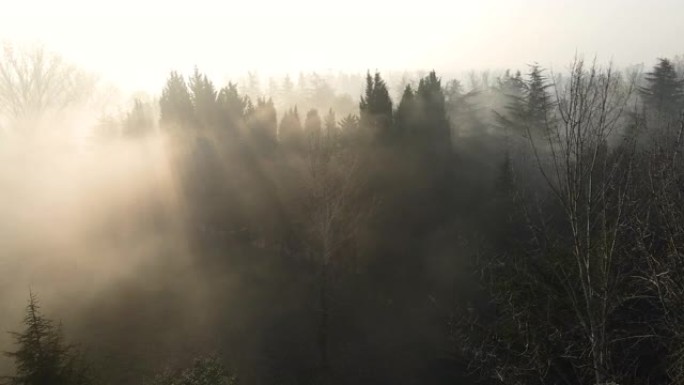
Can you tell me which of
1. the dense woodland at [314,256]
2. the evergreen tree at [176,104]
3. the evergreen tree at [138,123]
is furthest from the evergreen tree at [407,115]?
the evergreen tree at [138,123]

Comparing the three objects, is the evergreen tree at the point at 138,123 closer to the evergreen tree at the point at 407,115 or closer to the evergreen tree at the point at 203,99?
the evergreen tree at the point at 203,99

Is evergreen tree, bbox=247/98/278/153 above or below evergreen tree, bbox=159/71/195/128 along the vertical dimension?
below

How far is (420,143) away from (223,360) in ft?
Result: 57.2

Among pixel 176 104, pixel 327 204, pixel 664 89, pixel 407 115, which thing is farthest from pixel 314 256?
pixel 664 89

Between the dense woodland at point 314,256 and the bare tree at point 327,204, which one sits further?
the bare tree at point 327,204

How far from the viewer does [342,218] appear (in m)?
19.4

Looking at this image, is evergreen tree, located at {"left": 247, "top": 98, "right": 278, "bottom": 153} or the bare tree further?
evergreen tree, located at {"left": 247, "top": 98, "right": 278, "bottom": 153}

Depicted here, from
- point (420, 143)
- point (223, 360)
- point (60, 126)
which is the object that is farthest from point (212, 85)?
point (60, 126)

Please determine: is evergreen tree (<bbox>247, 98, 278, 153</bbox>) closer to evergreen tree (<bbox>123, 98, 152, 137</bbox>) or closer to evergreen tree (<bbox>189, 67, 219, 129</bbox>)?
evergreen tree (<bbox>189, 67, 219, 129</bbox>)

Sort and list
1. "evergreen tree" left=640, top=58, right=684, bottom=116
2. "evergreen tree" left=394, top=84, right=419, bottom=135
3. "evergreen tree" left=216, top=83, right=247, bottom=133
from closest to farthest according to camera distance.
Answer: "evergreen tree" left=216, top=83, right=247, bottom=133 → "evergreen tree" left=394, top=84, right=419, bottom=135 → "evergreen tree" left=640, top=58, right=684, bottom=116

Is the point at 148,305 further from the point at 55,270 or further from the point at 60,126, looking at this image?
the point at 60,126

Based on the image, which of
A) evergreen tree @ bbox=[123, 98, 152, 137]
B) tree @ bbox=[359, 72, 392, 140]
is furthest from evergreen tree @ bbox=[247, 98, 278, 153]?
evergreen tree @ bbox=[123, 98, 152, 137]

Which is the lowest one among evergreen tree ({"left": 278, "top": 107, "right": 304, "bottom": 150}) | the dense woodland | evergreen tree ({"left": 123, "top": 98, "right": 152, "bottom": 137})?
the dense woodland

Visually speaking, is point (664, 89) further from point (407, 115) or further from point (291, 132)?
point (291, 132)
